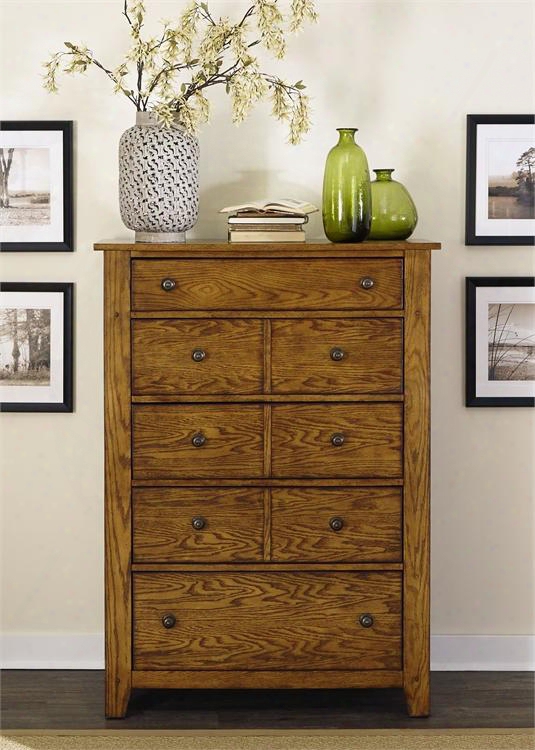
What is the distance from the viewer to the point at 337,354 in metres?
2.67

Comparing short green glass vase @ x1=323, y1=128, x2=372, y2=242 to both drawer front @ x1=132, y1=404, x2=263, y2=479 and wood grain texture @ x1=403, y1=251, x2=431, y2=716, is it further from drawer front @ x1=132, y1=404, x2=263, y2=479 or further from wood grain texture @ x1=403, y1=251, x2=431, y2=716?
drawer front @ x1=132, y1=404, x2=263, y2=479

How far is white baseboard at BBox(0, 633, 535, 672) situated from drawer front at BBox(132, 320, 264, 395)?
3.55 ft

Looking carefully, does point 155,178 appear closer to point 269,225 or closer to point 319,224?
point 269,225

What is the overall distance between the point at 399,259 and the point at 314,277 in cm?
24

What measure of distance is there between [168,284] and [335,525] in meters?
0.82

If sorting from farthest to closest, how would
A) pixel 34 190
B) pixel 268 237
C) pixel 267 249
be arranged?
pixel 34 190 → pixel 268 237 → pixel 267 249

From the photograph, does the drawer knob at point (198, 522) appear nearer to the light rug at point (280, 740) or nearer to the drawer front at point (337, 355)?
the drawer front at point (337, 355)

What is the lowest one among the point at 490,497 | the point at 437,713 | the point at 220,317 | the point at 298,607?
the point at 437,713

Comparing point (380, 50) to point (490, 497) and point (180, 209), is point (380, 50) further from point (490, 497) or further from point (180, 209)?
point (490, 497)

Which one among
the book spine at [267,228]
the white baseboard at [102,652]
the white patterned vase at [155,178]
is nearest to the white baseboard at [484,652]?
the white baseboard at [102,652]

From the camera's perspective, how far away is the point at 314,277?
267 cm

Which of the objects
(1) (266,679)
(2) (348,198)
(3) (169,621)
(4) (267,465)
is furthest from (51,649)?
(2) (348,198)

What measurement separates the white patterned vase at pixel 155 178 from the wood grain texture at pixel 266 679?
125 cm

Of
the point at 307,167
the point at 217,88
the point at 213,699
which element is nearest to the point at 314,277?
the point at 307,167
